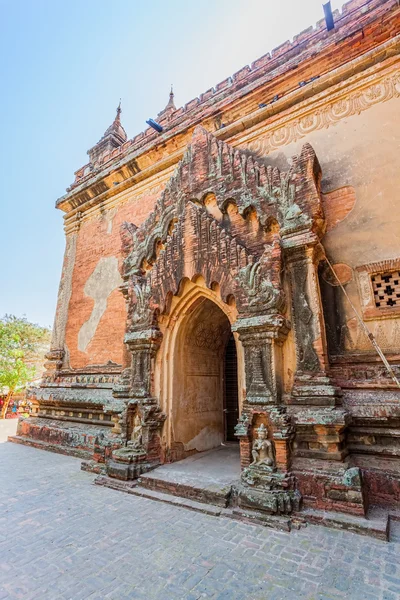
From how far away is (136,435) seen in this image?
20.8ft

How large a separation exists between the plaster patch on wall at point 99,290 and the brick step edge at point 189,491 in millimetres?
5700

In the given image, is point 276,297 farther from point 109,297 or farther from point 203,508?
point 109,297

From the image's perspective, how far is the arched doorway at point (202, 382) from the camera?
6.84 m

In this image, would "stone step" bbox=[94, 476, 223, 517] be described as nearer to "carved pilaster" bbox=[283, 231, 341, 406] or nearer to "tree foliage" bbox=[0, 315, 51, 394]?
"carved pilaster" bbox=[283, 231, 341, 406]

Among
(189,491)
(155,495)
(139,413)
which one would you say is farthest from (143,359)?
(189,491)

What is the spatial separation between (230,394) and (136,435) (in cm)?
295

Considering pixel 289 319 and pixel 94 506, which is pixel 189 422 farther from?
pixel 289 319

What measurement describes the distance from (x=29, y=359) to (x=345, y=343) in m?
30.1

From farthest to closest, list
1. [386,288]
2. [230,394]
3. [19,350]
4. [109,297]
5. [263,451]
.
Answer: [19,350] < [109,297] < [230,394] < [386,288] < [263,451]

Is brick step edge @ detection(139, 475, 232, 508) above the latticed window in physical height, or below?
below

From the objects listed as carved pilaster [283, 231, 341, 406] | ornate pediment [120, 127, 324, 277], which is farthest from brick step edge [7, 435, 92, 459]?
carved pilaster [283, 231, 341, 406]

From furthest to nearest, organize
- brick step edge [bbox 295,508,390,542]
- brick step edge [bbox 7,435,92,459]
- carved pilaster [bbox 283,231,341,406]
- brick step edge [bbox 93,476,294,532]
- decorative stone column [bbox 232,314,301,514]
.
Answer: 1. brick step edge [bbox 7,435,92,459]
2. carved pilaster [bbox 283,231,341,406]
3. decorative stone column [bbox 232,314,301,514]
4. brick step edge [bbox 93,476,294,532]
5. brick step edge [bbox 295,508,390,542]

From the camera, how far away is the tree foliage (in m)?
21.8

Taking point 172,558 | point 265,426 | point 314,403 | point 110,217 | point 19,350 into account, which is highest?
point 110,217
